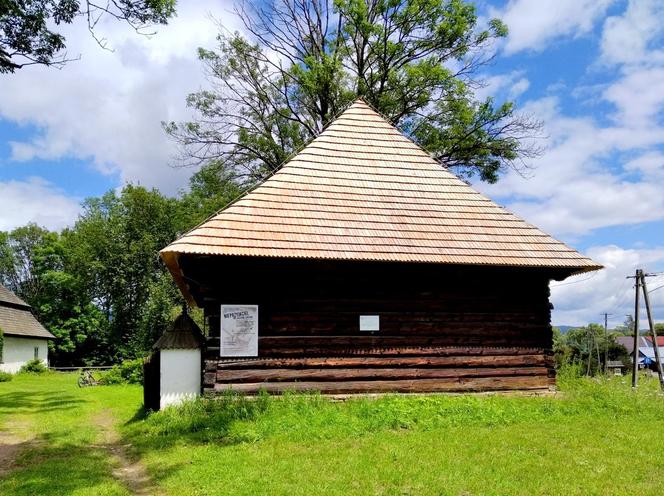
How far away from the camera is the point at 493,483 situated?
5500 millimetres

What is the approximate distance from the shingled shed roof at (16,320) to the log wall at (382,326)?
22.9 metres

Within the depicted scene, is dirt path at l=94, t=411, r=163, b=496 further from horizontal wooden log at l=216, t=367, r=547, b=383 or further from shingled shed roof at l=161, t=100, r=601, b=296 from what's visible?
shingled shed roof at l=161, t=100, r=601, b=296

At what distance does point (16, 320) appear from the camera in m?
29.9

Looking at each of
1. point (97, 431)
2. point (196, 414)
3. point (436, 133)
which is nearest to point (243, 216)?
point (196, 414)

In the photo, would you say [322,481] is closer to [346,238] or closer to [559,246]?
[346,238]

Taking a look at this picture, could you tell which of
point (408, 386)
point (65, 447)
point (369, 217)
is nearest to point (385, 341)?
point (408, 386)

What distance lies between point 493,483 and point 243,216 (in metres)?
6.20

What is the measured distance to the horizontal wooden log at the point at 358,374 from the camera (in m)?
9.48

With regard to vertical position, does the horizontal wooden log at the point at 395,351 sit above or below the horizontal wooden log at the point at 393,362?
above

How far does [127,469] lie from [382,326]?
5.11 metres

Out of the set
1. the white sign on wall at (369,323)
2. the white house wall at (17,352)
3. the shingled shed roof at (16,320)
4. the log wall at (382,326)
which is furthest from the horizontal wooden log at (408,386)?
the white house wall at (17,352)

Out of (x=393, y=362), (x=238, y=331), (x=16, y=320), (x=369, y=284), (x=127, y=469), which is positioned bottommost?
(x=127, y=469)

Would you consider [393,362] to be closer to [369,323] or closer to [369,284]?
[369,323]

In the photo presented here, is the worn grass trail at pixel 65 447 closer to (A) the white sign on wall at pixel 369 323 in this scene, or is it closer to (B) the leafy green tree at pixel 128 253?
(A) the white sign on wall at pixel 369 323
